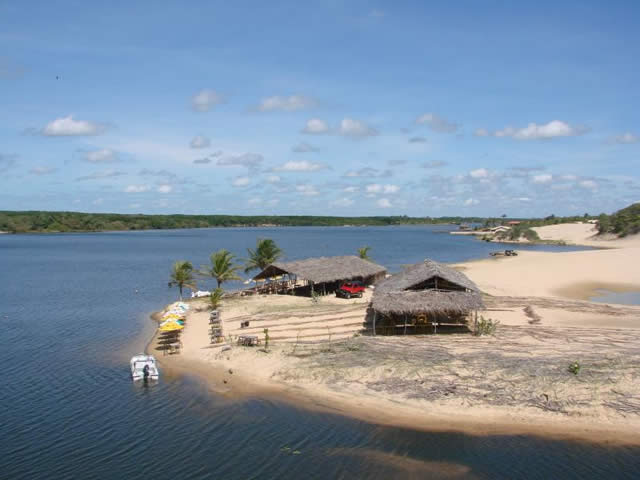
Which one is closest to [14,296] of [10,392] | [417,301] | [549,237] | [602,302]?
[10,392]

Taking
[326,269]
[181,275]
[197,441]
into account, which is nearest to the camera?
[197,441]

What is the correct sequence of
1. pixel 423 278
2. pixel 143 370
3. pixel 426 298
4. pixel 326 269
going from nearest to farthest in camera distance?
pixel 143 370
pixel 426 298
pixel 423 278
pixel 326 269

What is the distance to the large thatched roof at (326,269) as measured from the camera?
38.4 m

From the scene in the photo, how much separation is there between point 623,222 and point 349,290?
93.2 metres

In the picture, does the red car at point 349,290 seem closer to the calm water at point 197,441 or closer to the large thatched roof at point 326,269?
the large thatched roof at point 326,269

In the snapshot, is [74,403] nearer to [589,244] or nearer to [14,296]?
[14,296]

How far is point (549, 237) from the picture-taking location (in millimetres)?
129000

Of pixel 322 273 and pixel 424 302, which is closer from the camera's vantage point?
pixel 424 302

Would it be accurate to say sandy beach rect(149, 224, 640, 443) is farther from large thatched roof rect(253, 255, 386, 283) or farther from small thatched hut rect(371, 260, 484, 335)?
large thatched roof rect(253, 255, 386, 283)

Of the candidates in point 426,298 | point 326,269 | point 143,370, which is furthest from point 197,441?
point 326,269

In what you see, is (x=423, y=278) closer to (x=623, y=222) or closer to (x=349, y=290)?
(x=349, y=290)

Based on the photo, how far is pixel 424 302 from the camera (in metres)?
25.4

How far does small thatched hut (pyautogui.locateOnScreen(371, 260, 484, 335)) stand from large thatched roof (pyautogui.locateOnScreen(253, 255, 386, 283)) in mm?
9594

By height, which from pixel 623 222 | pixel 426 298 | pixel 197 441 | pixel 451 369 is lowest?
pixel 197 441
